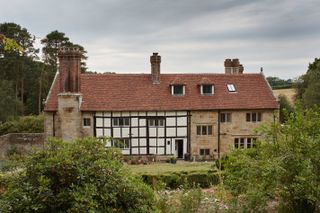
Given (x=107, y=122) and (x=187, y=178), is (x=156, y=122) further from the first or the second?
(x=187, y=178)

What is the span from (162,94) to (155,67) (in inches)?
101

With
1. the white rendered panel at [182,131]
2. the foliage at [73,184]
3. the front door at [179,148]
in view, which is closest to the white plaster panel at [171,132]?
the white rendered panel at [182,131]

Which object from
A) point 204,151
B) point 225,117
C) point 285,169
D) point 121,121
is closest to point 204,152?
point 204,151


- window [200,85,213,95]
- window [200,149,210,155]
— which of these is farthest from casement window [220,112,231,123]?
window [200,149,210,155]

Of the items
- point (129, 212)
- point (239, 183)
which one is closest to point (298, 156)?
point (239, 183)

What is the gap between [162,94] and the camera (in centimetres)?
3734

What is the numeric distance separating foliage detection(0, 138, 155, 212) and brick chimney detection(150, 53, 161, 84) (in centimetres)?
2941

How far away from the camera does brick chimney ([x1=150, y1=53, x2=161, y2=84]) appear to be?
37.7 m

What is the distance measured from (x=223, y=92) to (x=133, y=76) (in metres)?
8.17

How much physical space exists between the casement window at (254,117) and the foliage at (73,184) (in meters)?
30.1

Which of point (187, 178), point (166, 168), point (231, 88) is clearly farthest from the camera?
point (231, 88)

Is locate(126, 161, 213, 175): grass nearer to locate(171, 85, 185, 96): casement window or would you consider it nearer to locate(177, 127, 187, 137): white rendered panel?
locate(177, 127, 187, 137): white rendered panel

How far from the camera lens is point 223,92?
38.3 m

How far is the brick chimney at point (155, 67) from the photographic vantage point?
124 ft
